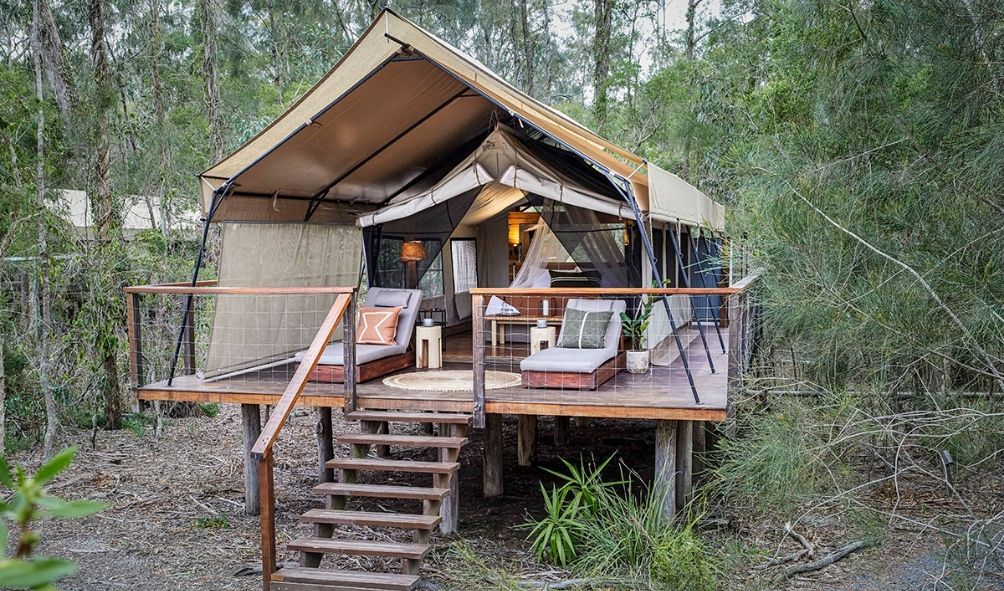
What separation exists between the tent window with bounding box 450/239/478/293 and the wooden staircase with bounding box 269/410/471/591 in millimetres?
4566

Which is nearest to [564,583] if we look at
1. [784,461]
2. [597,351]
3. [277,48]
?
[784,461]

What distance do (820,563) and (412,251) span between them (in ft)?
18.0

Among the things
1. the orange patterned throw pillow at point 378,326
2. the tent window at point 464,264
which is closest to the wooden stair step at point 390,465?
the orange patterned throw pillow at point 378,326

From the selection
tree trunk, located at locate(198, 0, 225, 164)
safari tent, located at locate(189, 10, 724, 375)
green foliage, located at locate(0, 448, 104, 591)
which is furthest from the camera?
tree trunk, located at locate(198, 0, 225, 164)

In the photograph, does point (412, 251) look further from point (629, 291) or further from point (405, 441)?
point (629, 291)

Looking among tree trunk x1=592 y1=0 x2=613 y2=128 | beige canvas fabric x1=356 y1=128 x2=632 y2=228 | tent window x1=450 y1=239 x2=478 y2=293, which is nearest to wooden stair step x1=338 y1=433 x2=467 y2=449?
beige canvas fabric x1=356 y1=128 x2=632 y2=228

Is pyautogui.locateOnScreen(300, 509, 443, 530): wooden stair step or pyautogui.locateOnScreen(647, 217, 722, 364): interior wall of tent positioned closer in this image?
pyautogui.locateOnScreen(300, 509, 443, 530): wooden stair step

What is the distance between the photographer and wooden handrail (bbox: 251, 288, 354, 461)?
16.1 feet

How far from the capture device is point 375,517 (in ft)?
17.4

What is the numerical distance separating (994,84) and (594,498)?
11.9ft

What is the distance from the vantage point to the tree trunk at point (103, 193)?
8.67 meters

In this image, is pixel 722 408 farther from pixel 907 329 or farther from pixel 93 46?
pixel 93 46

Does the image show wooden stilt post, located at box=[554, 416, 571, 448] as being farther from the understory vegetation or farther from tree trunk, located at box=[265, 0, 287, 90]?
tree trunk, located at box=[265, 0, 287, 90]

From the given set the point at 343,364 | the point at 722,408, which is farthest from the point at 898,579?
the point at 343,364
